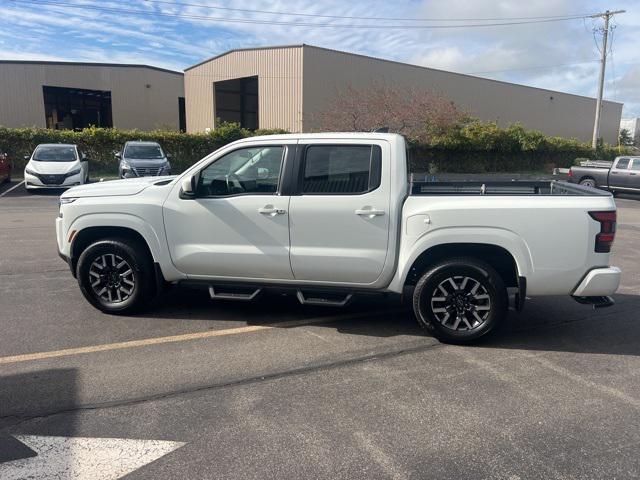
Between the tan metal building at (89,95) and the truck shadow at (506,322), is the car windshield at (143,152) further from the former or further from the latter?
the tan metal building at (89,95)

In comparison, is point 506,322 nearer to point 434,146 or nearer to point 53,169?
point 53,169

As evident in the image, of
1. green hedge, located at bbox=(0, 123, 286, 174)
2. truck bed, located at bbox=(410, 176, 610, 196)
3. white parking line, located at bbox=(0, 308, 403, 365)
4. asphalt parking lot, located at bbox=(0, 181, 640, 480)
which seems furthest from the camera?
green hedge, located at bbox=(0, 123, 286, 174)

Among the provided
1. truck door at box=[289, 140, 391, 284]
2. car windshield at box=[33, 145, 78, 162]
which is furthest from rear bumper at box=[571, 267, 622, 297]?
car windshield at box=[33, 145, 78, 162]

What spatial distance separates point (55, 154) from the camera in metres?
18.3

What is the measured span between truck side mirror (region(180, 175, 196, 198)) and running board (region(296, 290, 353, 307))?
1393 millimetres

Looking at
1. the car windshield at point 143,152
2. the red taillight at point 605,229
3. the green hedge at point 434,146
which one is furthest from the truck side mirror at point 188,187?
the green hedge at point 434,146

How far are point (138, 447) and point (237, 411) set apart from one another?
68cm

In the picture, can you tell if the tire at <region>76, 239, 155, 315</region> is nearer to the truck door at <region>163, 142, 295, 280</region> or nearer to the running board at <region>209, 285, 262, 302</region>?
the truck door at <region>163, 142, 295, 280</region>

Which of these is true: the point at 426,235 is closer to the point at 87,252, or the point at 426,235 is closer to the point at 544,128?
the point at 87,252

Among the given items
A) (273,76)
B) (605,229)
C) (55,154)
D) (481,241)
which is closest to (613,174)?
(273,76)

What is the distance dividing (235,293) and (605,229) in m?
3.41

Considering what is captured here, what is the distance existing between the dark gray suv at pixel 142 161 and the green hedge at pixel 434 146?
17.1 feet

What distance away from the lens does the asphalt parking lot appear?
3080 mm

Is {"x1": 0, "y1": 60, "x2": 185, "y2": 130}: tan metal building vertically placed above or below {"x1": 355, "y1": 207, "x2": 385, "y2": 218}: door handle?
above
